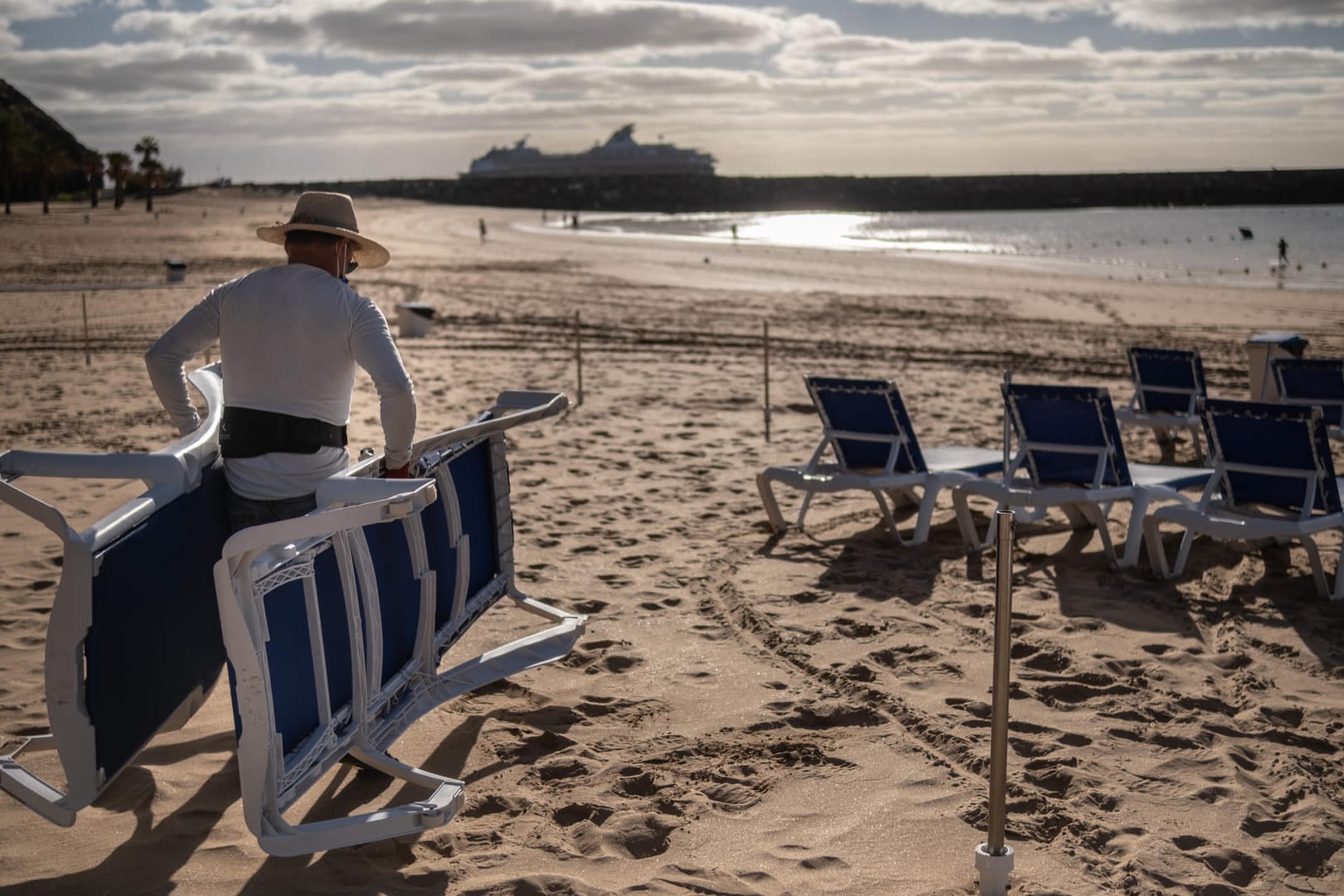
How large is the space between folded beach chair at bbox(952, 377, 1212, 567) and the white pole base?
3035mm

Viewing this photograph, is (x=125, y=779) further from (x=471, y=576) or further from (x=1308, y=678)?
(x=1308, y=678)

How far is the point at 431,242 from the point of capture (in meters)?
41.6

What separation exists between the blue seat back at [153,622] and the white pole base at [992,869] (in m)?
1.92

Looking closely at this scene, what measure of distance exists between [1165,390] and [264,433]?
22.5 ft

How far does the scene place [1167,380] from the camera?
8.44 m

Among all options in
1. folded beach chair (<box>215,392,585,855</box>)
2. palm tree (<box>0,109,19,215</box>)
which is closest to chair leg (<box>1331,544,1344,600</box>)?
folded beach chair (<box>215,392,585,855</box>)

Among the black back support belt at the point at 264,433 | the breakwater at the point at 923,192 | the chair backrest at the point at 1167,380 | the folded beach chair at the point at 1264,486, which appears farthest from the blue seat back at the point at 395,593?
the breakwater at the point at 923,192

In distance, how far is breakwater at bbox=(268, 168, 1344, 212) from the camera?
113 metres

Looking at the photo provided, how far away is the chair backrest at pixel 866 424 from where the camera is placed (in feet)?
20.4

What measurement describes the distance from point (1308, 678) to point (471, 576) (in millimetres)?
2921

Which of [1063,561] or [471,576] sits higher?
[471,576]

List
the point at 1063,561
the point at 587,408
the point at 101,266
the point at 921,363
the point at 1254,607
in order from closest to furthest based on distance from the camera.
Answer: the point at 1254,607 < the point at 1063,561 < the point at 587,408 < the point at 921,363 < the point at 101,266

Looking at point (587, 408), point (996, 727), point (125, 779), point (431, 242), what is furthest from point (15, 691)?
point (431, 242)

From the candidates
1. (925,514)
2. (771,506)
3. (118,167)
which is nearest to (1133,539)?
(925,514)
